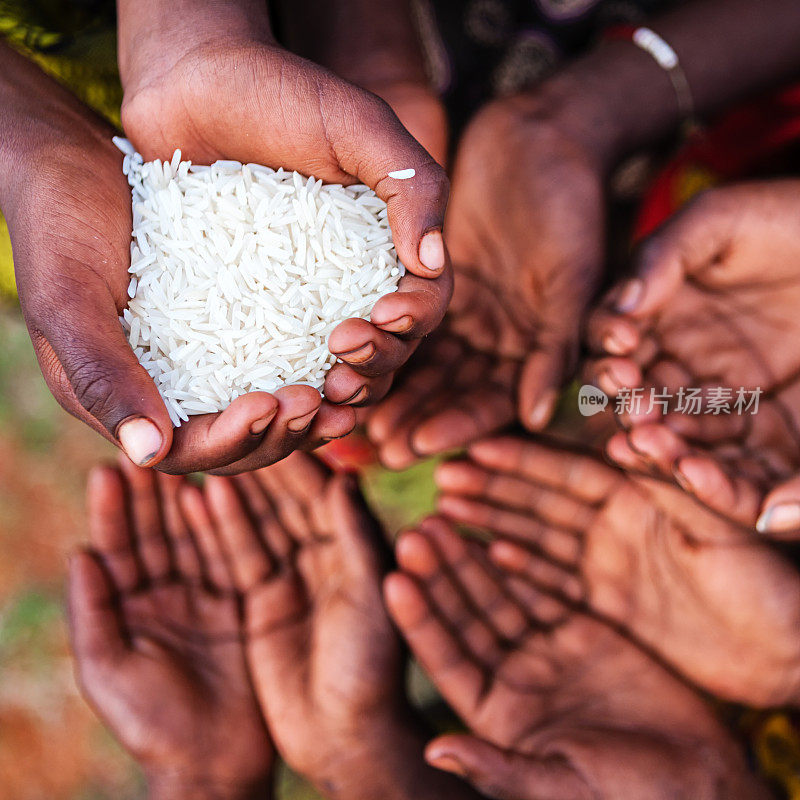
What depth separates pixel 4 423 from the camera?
2553 mm

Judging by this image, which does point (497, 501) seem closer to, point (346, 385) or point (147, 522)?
point (346, 385)

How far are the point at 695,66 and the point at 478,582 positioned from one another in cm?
184

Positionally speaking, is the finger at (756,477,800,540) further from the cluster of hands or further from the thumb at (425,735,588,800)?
the thumb at (425,735,588,800)

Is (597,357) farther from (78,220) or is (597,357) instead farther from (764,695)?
(78,220)

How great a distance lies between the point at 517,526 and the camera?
192 cm

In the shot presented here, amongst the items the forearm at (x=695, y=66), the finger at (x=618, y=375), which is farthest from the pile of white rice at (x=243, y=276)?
the forearm at (x=695, y=66)

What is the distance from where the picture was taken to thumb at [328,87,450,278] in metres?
1.20

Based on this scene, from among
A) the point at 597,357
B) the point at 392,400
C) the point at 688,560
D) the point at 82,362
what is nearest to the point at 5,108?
the point at 82,362

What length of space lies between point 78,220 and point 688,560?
1.52 m

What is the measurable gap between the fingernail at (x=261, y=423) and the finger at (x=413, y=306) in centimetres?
25

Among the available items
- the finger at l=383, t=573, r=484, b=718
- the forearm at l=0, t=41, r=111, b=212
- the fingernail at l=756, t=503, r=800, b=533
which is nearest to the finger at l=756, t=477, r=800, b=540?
the fingernail at l=756, t=503, r=800, b=533

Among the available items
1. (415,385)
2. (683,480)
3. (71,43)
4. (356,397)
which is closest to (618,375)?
(683,480)

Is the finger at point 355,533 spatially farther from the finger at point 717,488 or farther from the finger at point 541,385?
the finger at point 717,488

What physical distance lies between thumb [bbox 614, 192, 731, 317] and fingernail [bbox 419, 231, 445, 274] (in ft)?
2.10
